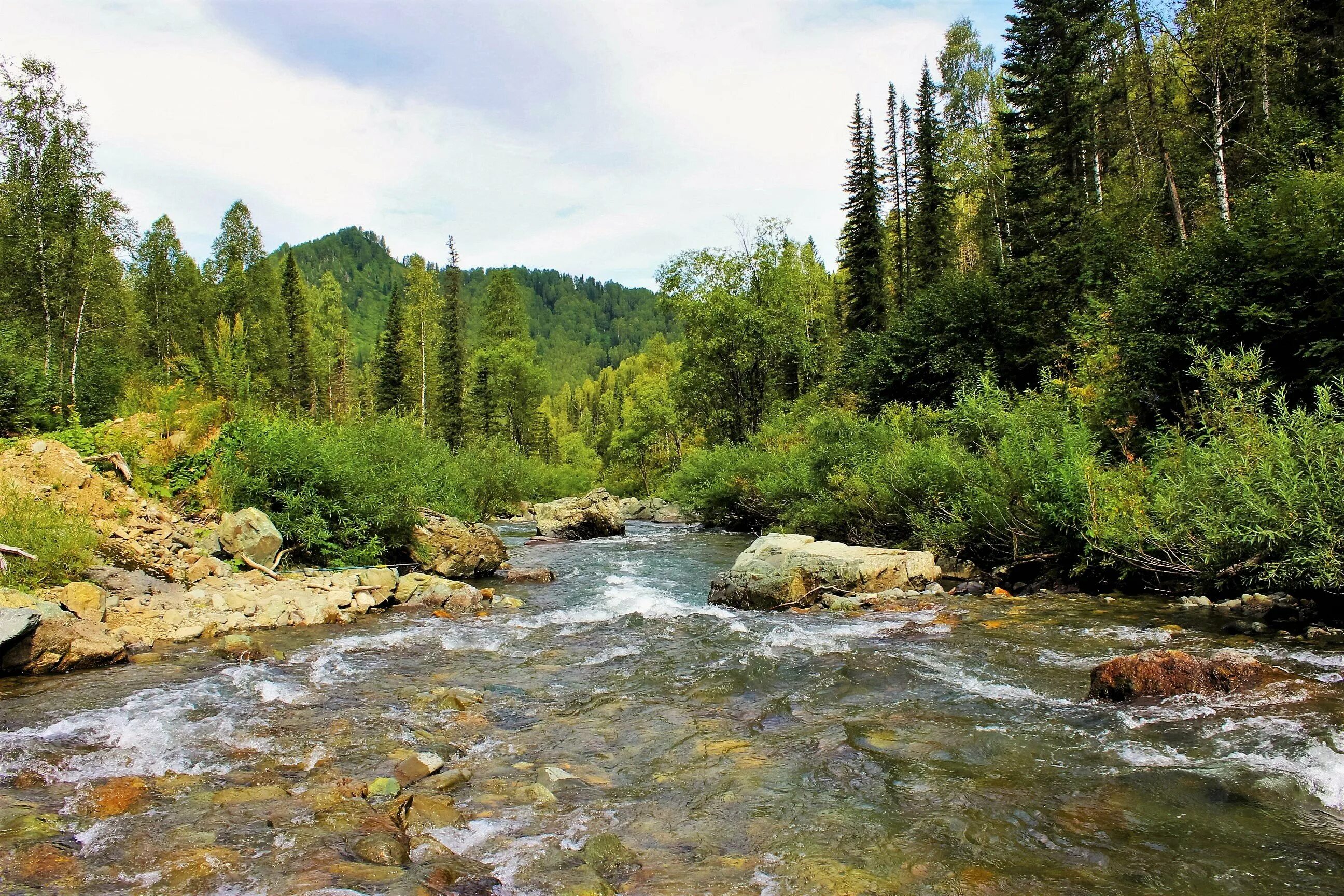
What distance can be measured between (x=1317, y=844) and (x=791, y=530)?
56.1ft

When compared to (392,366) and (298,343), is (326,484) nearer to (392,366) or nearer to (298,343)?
(298,343)

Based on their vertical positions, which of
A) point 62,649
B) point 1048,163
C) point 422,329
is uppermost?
point 1048,163

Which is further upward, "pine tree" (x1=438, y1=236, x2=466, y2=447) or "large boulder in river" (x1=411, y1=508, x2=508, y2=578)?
"pine tree" (x1=438, y1=236, x2=466, y2=447)

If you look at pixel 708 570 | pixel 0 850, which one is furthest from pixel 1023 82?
pixel 0 850

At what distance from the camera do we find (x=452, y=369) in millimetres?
53688

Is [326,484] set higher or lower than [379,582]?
higher

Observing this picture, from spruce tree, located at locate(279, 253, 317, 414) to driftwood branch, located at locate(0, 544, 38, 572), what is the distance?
147 ft

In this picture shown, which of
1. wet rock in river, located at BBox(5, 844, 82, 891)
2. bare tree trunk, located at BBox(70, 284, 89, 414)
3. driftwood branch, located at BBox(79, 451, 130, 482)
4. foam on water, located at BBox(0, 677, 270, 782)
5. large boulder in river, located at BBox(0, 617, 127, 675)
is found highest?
bare tree trunk, located at BBox(70, 284, 89, 414)

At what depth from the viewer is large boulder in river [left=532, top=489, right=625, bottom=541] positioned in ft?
91.8

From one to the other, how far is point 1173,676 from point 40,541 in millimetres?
12893

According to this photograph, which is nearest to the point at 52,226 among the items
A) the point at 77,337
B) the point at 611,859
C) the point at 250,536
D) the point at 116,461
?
the point at 77,337

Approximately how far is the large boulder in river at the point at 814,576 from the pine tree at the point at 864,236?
29228mm

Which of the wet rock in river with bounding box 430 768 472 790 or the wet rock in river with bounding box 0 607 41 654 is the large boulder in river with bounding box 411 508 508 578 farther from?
the wet rock in river with bounding box 430 768 472 790

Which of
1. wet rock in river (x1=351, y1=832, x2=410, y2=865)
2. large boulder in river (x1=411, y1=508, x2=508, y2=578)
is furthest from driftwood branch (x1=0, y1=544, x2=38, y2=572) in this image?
large boulder in river (x1=411, y1=508, x2=508, y2=578)
